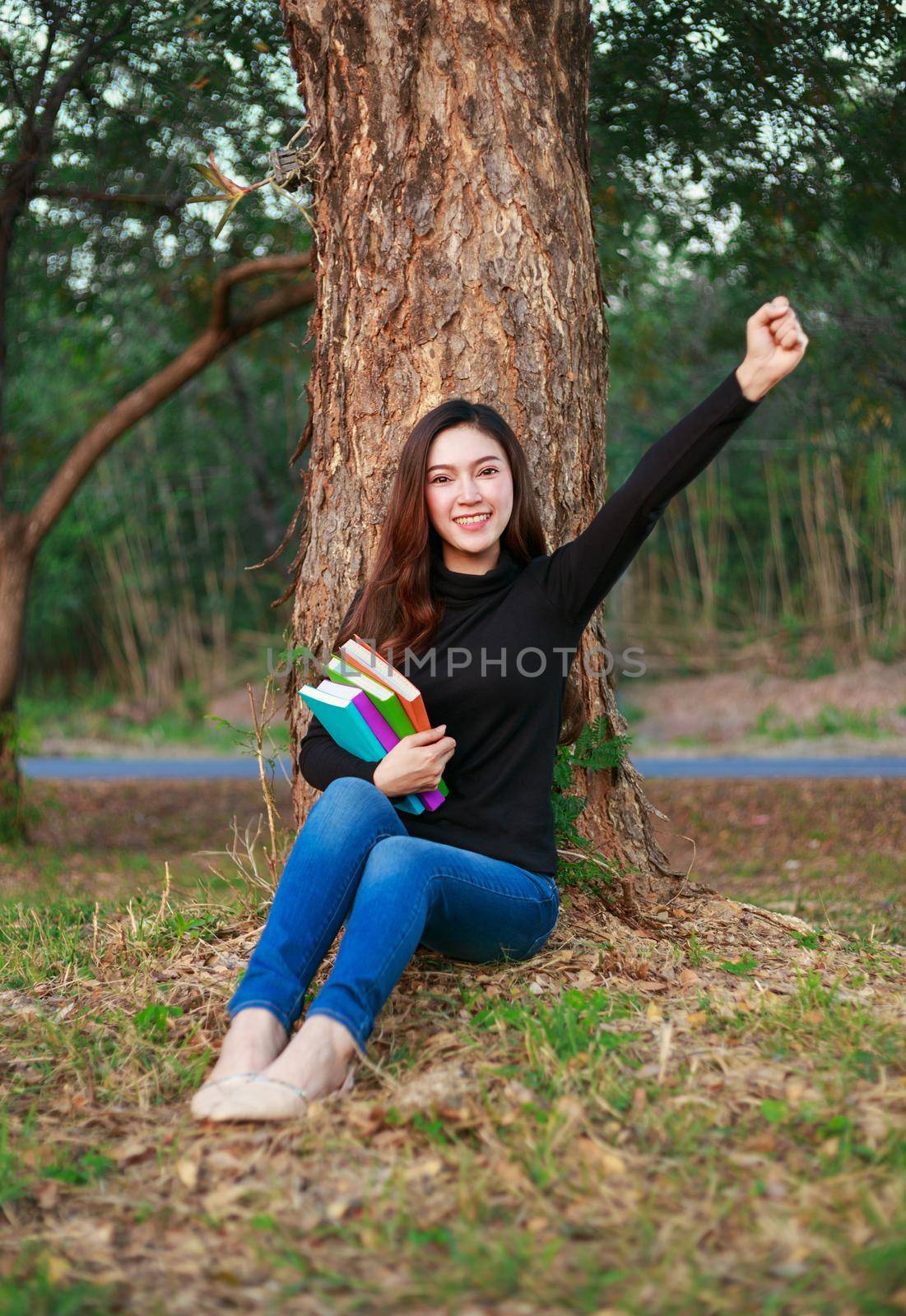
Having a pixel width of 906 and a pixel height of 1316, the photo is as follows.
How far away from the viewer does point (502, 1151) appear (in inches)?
84.4

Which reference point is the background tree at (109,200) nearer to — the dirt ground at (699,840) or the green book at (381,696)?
the dirt ground at (699,840)

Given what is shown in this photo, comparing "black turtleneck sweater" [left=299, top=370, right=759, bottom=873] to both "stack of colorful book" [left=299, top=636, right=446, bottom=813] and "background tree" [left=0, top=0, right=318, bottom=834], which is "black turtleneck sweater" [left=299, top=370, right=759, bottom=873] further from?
"background tree" [left=0, top=0, right=318, bottom=834]

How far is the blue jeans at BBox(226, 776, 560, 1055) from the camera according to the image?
2.42 meters

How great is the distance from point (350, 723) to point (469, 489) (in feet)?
1.94

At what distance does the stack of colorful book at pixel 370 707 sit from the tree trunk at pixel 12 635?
172 inches

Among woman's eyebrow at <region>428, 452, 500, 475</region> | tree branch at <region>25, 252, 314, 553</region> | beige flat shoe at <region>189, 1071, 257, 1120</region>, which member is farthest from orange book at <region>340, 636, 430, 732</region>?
tree branch at <region>25, 252, 314, 553</region>

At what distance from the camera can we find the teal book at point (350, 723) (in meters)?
2.77

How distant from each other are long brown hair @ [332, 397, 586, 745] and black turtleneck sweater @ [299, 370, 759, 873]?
0.20ft

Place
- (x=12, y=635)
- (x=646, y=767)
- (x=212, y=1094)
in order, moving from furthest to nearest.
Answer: (x=646, y=767) → (x=12, y=635) → (x=212, y=1094)

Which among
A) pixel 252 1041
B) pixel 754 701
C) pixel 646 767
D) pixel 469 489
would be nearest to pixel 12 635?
pixel 469 489

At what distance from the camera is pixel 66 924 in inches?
163

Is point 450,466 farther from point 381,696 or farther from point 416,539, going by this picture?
point 381,696

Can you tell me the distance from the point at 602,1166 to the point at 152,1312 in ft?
2.40

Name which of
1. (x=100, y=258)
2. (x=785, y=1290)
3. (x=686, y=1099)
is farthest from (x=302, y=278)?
(x=785, y=1290)
